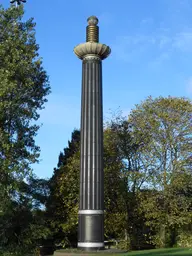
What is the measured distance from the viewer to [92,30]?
1995 centimetres

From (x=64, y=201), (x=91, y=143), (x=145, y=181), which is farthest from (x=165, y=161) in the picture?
(x=91, y=143)

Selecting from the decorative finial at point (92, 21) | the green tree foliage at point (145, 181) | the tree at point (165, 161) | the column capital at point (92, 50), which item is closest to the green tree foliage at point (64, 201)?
the green tree foliage at point (145, 181)

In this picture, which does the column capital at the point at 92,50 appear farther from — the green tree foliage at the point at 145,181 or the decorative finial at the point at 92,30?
the green tree foliage at the point at 145,181

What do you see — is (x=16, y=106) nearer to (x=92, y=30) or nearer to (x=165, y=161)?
(x=92, y=30)

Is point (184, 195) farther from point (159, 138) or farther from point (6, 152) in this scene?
point (6, 152)

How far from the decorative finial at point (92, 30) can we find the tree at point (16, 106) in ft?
12.2

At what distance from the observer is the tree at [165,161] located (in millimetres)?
27781

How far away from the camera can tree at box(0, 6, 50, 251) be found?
18241 mm

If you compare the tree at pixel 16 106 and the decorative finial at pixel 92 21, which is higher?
the decorative finial at pixel 92 21

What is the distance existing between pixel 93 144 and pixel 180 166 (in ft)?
40.6

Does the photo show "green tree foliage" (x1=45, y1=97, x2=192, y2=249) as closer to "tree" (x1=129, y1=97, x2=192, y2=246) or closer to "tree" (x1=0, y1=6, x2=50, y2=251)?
"tree" (x1=129, y1=97, x2=192, y2=246)

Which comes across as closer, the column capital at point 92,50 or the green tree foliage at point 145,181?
the column capital at point 92,50

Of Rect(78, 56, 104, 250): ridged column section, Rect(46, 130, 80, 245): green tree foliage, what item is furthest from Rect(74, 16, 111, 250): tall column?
Rect(46, 130, 80, 245): green tree foliage

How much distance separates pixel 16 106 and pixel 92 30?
20.0 ft
